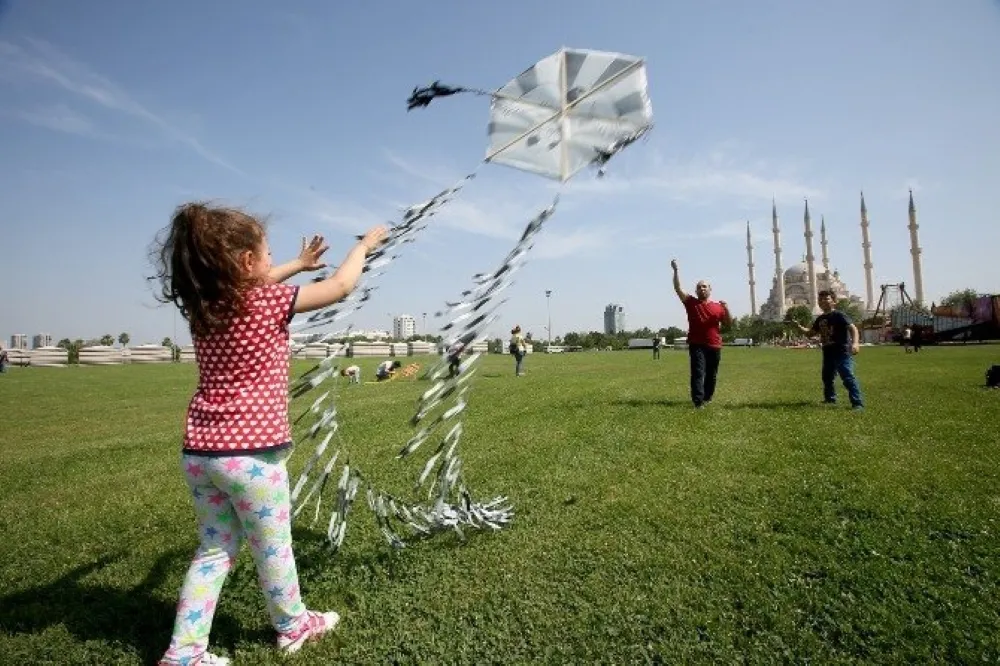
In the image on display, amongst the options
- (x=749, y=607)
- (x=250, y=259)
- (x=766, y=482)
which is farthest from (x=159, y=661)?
(x=766, y=482)

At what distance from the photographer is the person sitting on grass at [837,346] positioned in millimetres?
9742

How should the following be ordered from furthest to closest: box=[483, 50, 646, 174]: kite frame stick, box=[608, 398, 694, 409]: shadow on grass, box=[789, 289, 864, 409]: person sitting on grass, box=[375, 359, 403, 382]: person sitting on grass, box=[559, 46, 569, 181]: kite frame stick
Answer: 1. box=[375, 359, 403, 382]: person sitting on grass
2. box=[608, 398, 694, 409]: shadow on grass
3. box=[789, 289, 864, 409]: person sitting on grass
4. box=[559, 46, 569, 181]: kite frame stick
5. box=[483, 50, 646, 174]: kite frame stick

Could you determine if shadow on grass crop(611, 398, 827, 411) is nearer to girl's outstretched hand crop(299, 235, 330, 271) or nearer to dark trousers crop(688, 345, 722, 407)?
dark trousers crop(688, 345, 722, 407)

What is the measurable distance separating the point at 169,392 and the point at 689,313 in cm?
1622

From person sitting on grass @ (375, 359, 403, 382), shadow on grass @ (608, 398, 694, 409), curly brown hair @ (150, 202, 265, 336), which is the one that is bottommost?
shadow on grass @ (608, 398, 694, 409)

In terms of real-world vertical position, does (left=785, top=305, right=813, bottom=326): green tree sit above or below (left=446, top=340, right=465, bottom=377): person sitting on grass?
above

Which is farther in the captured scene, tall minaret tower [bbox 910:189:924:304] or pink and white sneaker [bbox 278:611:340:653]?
tall minaret tower [bbox 910:189:924:304]

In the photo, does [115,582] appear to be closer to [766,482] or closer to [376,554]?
[376,554]

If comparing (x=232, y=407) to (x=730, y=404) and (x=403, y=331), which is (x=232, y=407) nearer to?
(x=403, y=331)

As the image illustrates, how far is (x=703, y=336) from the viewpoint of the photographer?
1048 cm

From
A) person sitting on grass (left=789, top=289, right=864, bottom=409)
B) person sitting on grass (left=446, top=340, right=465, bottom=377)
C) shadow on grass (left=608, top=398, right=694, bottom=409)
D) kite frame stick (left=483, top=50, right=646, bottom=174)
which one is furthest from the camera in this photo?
shadow on grass (left=608, top=398, right=694, bottom=409)

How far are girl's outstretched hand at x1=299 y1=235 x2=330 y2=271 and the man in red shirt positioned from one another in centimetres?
807

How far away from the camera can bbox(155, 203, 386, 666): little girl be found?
107 inches

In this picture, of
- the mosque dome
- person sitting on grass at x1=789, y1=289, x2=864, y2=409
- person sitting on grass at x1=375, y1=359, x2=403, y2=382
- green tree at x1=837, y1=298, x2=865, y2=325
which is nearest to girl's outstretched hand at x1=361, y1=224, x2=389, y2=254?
person sitting on grass at x1=789, y1=289, x2=864, y2=409
